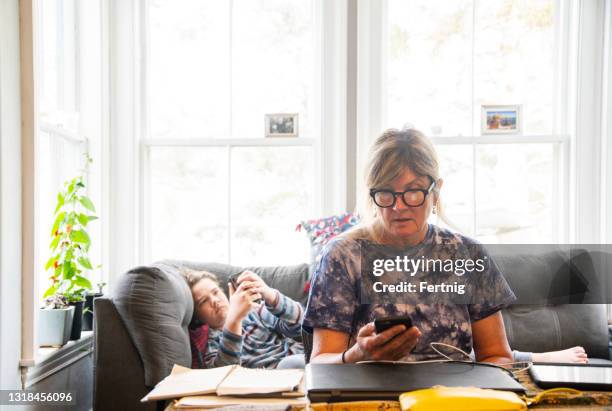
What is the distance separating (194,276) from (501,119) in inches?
71.5

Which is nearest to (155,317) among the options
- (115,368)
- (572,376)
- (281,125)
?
(115,368)

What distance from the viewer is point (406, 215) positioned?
171 centimetres

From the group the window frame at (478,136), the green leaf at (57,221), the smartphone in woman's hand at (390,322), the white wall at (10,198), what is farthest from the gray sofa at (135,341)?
the window frame at (478,136)

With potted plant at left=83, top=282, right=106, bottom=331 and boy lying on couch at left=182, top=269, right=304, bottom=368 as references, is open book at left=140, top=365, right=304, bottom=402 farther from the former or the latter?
potted plant at left=83, top=282, right=106, bottom=331

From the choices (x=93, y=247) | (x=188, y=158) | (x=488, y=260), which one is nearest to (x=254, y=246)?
(x=188, y=158)

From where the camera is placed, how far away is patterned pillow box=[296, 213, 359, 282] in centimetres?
286

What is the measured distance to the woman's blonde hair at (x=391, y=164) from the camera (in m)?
1.74

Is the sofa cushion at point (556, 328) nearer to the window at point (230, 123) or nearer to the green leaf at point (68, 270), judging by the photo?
the window at point (230, 123)

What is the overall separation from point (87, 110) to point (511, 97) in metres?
2.22

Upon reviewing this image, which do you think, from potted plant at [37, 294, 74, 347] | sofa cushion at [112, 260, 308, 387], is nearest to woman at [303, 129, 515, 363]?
sofa cushion at [112, 260, 308, 387]

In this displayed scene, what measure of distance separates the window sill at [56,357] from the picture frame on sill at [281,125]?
4.46ft

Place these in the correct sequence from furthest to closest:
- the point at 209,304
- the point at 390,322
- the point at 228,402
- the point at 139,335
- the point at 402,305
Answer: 1. the point at 209,304
2. the point at 139,335
3. the point at 402,305
4. the point at 390,322
5. the point at 228,402

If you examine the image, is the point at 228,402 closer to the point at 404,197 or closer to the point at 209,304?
the point at 404,197

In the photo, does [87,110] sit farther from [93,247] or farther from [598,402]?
[598,402]
